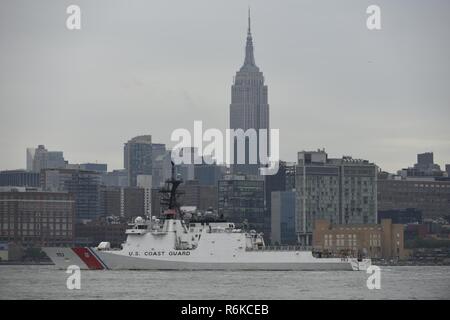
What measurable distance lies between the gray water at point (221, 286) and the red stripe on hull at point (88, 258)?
2.04 metres

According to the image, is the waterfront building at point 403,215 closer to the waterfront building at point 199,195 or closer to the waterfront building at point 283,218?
the waterfront building at point 283,218

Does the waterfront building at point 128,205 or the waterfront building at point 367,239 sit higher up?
the waterfront building at point 128,205

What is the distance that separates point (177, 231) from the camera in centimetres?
9500

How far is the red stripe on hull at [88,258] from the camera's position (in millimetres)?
95062

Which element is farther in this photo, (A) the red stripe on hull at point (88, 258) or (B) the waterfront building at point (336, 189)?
(B) the waterfront building at point (336, 189)

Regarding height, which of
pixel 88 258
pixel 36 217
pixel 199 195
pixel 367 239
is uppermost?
pixel 199 195

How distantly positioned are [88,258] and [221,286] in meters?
23.3

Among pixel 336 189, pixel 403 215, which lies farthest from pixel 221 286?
pixel 403 215

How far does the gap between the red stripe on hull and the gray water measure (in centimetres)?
204

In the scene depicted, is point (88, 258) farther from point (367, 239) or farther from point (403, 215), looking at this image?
point (403, 215)

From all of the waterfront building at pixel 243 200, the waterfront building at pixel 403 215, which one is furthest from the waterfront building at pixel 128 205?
the waterfront building at pixel 403 215

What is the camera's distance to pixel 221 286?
7469 centimetres

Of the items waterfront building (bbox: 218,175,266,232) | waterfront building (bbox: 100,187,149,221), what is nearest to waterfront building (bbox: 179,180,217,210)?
waterfront building (bbox: 218,175,266,232)

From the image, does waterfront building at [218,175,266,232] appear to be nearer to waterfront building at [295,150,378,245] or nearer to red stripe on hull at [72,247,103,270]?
waterfront building at [295,150,378,245]
